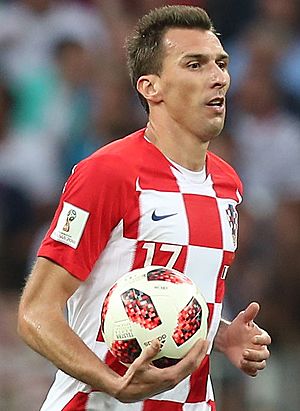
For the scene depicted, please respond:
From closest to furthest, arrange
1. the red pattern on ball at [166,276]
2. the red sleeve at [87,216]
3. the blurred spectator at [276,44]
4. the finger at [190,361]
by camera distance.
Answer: the finger at [190,361], the red pattern on ball at [166,276], the red sleeve at [87,216], the blurred spectator at [276,44]

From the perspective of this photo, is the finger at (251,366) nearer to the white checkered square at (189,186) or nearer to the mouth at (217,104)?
the white checkered square at (189,186)

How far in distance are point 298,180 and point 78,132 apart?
1.59m

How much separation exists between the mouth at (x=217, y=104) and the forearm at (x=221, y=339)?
86cm

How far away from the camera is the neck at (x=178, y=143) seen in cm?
395

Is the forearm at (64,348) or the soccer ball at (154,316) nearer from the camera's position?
the soccer ball at (154,316)

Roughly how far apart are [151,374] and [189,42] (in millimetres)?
1396

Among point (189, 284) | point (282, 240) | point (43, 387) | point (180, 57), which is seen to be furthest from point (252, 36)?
point (189, 284)

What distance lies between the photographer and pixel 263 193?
717 centimetres

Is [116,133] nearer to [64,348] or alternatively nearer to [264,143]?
[264,143]

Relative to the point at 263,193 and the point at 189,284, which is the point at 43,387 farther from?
the point at 189,284

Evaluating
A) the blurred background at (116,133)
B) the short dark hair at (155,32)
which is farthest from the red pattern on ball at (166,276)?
the blurred background at (116,133)

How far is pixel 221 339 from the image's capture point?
4.12 metres

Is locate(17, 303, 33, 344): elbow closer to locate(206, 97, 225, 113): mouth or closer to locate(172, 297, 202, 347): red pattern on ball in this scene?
locate(172, 297, 202, 347): red pattern on ball

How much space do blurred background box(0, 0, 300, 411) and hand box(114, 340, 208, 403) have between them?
2.67 metres
